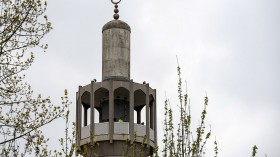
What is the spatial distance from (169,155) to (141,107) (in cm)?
2545

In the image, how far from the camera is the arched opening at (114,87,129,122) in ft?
122

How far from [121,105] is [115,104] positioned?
36 cm

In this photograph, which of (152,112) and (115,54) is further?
(152,112)

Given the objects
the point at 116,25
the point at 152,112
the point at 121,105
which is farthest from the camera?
the point at 116,25

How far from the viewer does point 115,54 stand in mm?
36812

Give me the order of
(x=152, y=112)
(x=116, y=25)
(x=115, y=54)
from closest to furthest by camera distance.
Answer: (x=115, y=54) < (x=152, y=112) < (x=116, y=25)

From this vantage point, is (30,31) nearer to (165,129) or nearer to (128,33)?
(165,129)

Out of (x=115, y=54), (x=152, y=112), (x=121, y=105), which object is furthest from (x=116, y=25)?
(x=152, y=112)

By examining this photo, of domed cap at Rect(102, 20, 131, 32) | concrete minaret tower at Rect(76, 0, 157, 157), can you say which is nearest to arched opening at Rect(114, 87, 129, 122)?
concrete minaret tower at Rect(76, 0, 157, 157)

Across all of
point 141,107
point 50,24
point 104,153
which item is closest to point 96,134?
point 104,153

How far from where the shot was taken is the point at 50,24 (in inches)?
675

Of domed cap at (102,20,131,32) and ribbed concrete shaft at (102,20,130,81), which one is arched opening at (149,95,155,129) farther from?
domed cap at (102,20,131,32)

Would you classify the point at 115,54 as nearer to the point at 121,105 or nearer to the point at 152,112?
the point at 121,105

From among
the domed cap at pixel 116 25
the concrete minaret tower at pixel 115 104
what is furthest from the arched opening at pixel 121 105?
the domed cap at pixel 116 25
